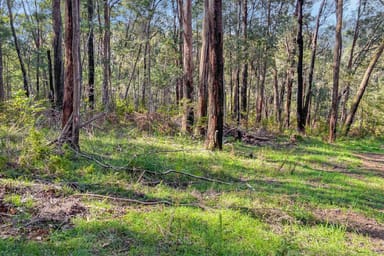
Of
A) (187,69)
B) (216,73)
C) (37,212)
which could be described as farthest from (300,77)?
(37,212)

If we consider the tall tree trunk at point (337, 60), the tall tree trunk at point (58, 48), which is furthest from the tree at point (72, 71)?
the tall tree trunk at point (337, 60)

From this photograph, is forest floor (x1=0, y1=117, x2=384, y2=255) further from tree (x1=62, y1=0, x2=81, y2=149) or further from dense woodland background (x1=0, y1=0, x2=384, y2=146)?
dense woodland background (x1=0, y1=0, x2=384, y2=146)

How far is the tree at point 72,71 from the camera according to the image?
17.5 ft

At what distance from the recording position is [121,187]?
4219mm

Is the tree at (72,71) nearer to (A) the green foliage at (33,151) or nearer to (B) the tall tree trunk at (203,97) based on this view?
(A) the green foliage at (33,151)

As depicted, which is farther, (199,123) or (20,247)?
(199,123)

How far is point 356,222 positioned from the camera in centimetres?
380

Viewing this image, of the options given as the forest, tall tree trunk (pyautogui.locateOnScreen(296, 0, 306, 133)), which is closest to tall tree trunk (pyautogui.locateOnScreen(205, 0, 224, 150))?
the forest

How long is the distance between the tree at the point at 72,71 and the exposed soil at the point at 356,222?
4109 mm

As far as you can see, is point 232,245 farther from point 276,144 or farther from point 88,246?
point 276,144

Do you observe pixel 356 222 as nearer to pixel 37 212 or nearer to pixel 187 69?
pixel 37 212

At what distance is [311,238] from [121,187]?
2.44m

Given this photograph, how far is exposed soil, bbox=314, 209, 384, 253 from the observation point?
3.40 meters

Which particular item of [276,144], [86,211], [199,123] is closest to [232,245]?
[86,211]
